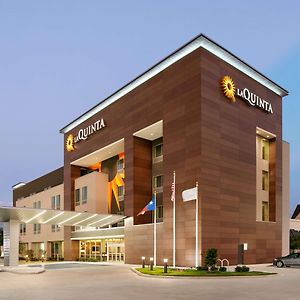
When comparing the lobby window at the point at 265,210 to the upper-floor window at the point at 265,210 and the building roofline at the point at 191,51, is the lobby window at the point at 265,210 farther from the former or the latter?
the building roofline at the point at 191,51

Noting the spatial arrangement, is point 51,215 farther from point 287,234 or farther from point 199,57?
point 287,234

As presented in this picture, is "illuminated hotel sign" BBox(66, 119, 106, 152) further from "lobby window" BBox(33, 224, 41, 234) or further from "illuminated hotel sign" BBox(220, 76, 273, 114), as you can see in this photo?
"lobby window" BBox(33, 224, 41, 234)

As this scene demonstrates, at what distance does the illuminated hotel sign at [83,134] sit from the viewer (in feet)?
180

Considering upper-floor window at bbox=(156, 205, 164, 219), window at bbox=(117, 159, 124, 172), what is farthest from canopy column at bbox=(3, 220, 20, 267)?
window at bbox=(117, 159, 124, 172)

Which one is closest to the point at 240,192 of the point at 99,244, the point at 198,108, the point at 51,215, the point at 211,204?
the point at 211,204

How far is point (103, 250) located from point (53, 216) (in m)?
14.7

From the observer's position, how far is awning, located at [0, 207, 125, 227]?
38247 mm

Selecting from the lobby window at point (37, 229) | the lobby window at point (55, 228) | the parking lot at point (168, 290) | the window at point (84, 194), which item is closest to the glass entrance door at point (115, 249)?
the window at point (84, 194)

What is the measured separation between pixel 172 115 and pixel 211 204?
9.93 meters

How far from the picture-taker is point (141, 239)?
147 feet

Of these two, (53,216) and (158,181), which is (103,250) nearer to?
(53,216)

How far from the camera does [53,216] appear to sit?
147 ft

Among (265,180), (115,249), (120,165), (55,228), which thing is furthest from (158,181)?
(55,228)

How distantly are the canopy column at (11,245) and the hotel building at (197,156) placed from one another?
12.6 m
